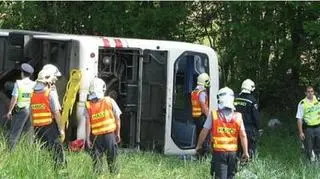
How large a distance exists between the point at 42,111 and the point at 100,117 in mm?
761

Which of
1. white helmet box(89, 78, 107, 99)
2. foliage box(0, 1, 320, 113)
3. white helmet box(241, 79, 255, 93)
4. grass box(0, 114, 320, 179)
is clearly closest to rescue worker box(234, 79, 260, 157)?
white helmet box(241, 79, 255, 93)

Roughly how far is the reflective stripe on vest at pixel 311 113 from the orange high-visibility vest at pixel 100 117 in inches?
167

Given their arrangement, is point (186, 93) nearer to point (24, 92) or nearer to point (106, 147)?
point (24, 92)

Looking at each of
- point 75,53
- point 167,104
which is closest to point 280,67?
point 167,104

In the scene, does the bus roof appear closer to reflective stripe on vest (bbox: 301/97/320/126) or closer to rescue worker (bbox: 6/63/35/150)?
rescue worker (bbox: 6/63/35/150)

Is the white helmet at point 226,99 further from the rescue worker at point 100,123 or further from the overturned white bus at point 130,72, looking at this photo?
the overturned white bus at point 130,72

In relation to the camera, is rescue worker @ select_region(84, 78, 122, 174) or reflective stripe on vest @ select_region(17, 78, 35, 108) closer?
rescue worker @ select_region(84, 78, 122, 174)

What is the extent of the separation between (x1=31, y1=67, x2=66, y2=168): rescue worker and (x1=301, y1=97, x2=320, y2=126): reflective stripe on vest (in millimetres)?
4684

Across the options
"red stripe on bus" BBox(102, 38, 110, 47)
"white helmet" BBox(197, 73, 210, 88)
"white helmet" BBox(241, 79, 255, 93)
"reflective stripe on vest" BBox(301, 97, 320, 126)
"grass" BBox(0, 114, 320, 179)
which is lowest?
"grass" BBox(0, 114, 320, 179)

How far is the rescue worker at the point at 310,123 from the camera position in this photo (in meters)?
11.1

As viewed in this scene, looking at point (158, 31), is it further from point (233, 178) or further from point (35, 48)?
point (233, 178)

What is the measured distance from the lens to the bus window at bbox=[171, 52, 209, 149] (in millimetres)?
10867

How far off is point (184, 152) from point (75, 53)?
2.47m

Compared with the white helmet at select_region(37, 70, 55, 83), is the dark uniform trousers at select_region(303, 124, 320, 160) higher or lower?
lower
